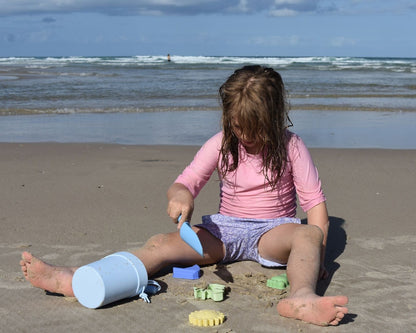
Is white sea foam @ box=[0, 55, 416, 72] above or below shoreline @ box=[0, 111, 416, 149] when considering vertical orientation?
above

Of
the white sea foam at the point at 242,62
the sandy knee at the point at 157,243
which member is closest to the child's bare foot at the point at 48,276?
the sandy knee at the point at 157,243

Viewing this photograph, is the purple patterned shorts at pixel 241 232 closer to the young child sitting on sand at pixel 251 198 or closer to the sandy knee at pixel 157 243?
the young child sitting on sand at pixel 251 198

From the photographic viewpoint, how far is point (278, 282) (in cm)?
256

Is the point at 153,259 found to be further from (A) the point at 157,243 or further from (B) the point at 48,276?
(B) the point at 48,276

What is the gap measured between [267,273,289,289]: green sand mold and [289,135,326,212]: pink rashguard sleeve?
0.38m

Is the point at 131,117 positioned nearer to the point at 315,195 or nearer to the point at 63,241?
the point at 63,241

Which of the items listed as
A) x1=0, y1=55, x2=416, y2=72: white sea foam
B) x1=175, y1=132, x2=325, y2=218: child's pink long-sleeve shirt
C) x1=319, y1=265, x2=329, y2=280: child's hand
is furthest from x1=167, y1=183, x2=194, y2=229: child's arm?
x1=0, y1=55, x2=416, y2=72: white sea foam

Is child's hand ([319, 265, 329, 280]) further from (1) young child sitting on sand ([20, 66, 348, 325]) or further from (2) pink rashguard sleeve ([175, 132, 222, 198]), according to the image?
(2) pink rashguard sleeve ([175, 132, 222, 198])

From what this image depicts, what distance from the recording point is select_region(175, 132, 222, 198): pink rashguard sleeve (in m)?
2.79

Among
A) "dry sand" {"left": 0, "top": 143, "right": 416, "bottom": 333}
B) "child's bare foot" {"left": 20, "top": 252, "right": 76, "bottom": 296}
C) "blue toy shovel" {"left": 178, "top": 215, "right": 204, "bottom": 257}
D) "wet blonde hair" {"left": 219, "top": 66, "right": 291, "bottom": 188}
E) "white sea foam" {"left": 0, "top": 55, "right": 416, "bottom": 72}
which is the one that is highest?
"white sea foam" {"left": 0, "top": 55, "right": 416, "bottom": 72}

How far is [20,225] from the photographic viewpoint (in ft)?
11.6

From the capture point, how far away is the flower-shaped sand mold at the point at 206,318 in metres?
2.15

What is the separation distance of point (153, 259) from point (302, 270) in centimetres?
70

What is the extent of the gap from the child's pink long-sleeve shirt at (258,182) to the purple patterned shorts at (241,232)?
0.17ft
